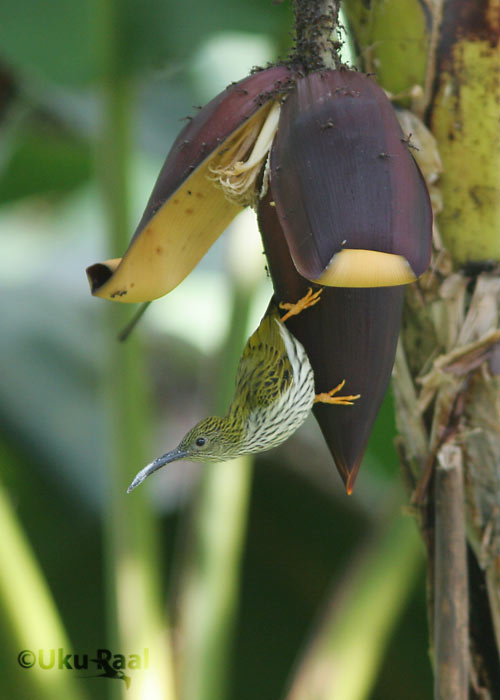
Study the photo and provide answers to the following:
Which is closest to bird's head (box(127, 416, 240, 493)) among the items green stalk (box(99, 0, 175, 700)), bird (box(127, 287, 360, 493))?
bird (box(127, 287, 360, 493))

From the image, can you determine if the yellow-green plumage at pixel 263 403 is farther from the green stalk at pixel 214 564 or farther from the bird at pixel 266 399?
the green stalk at pixel 214 564

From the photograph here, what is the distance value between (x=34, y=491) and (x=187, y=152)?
1.19 metres

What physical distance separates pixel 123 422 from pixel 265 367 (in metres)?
0.59

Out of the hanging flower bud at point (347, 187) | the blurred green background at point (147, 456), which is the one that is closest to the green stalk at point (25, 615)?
the blurred green background at point (147, 456)

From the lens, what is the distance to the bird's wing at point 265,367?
1.72 ft

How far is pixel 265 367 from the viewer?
53 cm

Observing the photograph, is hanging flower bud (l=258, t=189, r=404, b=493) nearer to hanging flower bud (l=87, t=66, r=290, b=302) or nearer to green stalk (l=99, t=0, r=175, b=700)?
hanging flower bud (l=87, t=66, r=290, b=302)

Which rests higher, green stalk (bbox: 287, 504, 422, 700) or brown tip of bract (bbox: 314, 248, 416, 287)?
brown tip of bract (bbox: 314, 248, 416, 287)

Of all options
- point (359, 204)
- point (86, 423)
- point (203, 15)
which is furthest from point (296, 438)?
point (359, 204)

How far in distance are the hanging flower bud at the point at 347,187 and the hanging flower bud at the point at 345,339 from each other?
6 centimetres

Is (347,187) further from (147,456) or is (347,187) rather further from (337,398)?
(147,456)

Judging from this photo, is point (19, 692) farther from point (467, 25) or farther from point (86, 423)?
point (467, 25)

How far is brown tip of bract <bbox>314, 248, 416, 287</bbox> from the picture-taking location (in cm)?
38

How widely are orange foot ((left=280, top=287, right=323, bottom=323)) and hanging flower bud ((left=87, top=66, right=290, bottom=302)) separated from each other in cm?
7
